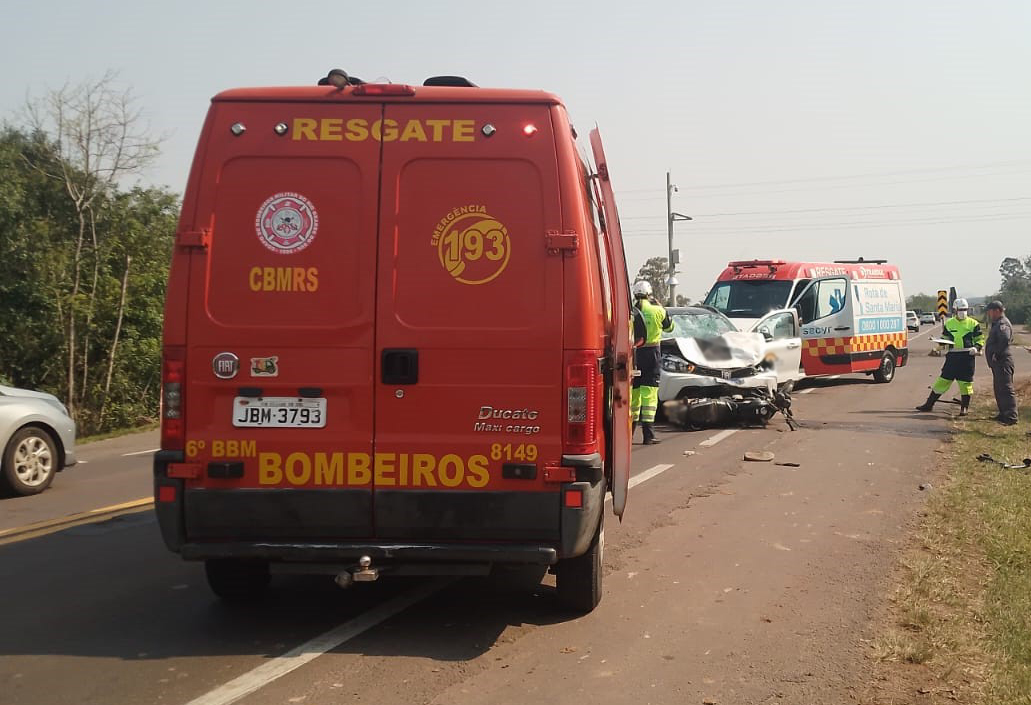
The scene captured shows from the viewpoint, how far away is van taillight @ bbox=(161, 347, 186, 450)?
484 cm

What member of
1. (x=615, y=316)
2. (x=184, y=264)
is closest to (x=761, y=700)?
(x=615, y=316)

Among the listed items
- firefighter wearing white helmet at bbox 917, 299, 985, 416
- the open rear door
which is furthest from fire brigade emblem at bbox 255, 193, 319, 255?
firefighter wearing white helmet at bbox 917, 299, 985, 416

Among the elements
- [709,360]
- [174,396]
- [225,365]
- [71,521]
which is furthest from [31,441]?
[709,360]

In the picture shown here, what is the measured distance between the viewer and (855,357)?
22.0 metres

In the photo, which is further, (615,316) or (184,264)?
(615,316)

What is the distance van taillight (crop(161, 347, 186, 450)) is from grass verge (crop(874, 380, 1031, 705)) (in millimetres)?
3504

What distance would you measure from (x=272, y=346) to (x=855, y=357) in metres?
19.1

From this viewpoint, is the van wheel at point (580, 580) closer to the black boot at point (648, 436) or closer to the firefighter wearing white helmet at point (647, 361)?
the firefighter wearing white helmet at point (647, 361)

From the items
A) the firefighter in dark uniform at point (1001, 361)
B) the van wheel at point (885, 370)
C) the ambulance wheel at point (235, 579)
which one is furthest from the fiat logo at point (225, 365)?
the van wheel at point (885, 370)

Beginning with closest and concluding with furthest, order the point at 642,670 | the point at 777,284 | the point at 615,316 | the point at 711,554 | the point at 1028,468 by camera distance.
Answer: the point at 642,670, the point at 615,316, the point at 711,554, the point at 1028,468, the point at 777,284

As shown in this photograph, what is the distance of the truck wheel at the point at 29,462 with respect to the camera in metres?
9.52

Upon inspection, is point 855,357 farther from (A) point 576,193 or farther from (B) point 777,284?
(A) point 576,193

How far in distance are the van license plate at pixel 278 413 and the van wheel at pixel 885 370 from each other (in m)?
20.4

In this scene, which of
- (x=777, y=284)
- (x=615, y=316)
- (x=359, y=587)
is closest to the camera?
(x=615, y=316)
